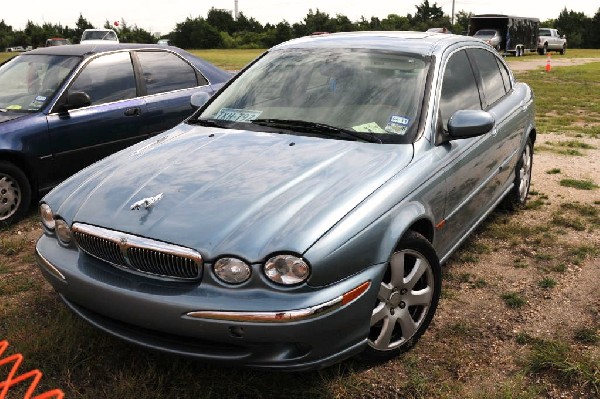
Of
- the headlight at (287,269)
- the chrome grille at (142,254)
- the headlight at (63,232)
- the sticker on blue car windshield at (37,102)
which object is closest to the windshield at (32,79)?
the sticker on blue car windshield at (37,102)

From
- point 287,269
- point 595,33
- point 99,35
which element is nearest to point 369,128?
point 287,269

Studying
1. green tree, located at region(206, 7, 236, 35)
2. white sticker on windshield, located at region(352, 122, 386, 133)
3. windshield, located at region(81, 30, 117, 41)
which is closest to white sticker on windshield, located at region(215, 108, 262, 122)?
white sticker on windshield, located at region(352, 122, 386, 133)

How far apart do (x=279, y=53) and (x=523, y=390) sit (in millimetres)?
2730

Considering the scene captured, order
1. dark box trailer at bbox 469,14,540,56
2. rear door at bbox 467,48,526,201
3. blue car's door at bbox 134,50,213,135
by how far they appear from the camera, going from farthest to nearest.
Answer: dark box trailer at bbox 469,14,540,56 → blue car's door at bbox 134,50,213,135 → rear door at bbox 467,48,526,201

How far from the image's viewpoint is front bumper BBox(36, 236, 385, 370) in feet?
7.88

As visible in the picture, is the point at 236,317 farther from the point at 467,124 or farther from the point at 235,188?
the point at 467,124

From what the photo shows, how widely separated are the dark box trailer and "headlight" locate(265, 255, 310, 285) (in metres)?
34.0

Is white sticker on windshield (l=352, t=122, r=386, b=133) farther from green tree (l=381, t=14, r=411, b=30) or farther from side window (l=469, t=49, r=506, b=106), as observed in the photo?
green tree (l=381, t=14, r=411, b=30)

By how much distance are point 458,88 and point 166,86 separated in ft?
11.6

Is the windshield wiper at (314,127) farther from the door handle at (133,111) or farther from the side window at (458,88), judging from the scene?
the door handle at (133,111)

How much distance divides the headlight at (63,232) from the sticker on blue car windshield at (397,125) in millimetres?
1783

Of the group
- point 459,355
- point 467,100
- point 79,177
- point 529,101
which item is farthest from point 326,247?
point 529,101

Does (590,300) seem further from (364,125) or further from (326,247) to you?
(326,247)

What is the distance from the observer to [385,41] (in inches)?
158
